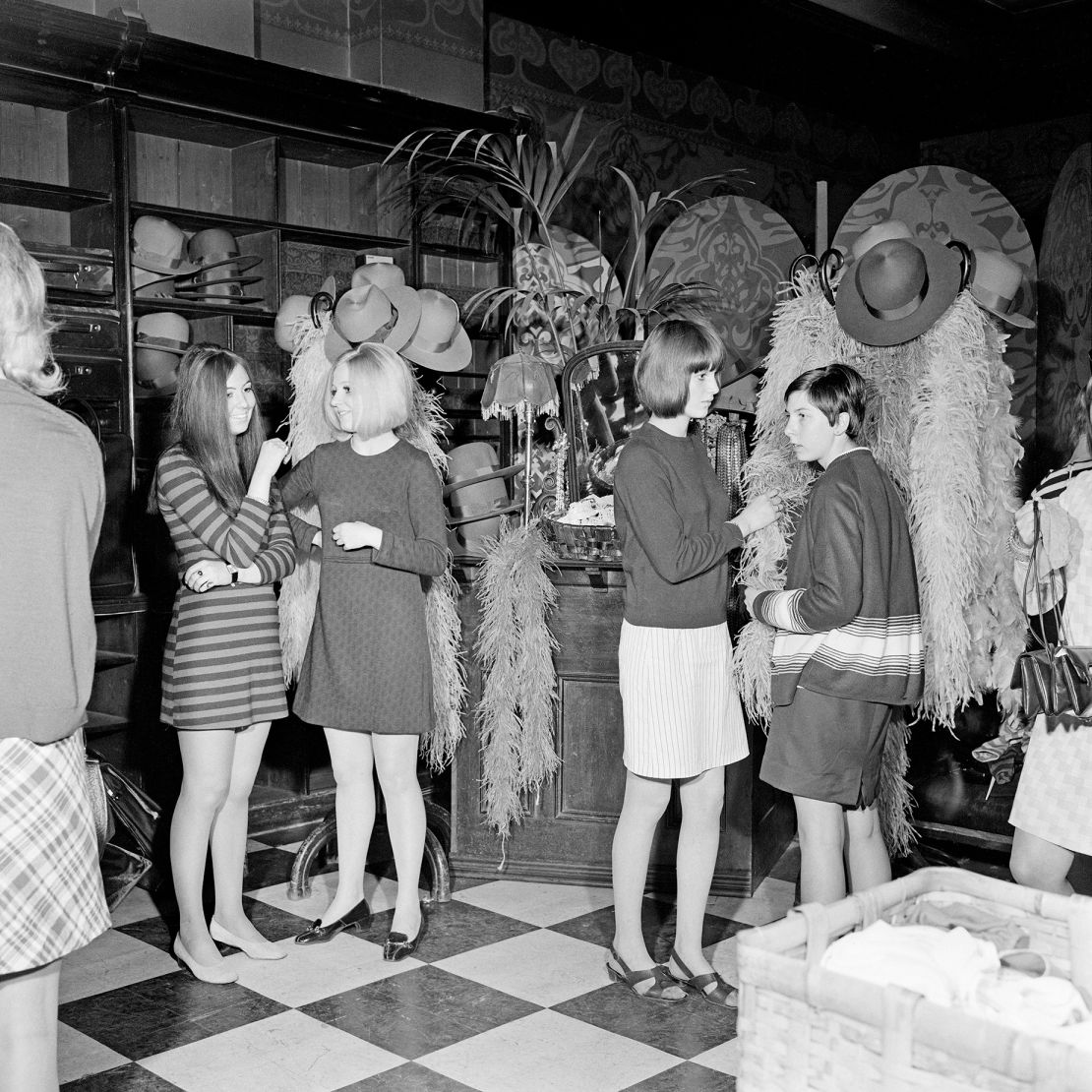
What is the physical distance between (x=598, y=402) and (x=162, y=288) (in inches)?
59.4

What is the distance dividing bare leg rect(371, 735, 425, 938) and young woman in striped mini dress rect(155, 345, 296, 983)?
1.00ft

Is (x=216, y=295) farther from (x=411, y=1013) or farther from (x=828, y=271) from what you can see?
(x=411, y=1013)

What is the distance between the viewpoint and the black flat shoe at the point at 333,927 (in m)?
3.27

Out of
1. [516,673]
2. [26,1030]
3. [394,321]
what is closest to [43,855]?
[26,1030]

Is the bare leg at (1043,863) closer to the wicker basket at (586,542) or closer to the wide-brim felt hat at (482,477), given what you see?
the wicker basket at (586,542)

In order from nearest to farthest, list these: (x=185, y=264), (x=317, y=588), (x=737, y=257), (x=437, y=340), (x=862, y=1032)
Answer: (x=862, y=1032)
(x=317, y=588)
(x=437, y=340)
(x=185, y=264)
(x=737, y=257)

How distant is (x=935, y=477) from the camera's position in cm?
308

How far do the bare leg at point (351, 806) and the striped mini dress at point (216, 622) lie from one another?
8.2 inches

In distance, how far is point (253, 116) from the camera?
4.39 m

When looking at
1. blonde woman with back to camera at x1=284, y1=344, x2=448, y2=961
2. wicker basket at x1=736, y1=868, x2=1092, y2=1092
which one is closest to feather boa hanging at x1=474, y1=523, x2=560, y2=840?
blonde woman with back to camera at x1=284, y1=344, x2=448, y2=961

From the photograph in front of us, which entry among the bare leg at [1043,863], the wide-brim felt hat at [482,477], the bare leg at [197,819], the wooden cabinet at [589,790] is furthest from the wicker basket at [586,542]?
the bare leg at [1043,863]

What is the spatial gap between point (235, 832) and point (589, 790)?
1.06m

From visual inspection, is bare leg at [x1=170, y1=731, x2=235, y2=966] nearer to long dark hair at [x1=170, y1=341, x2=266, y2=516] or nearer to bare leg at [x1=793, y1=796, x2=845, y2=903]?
long dark hair at [x1=170, y1=341, x2=266, y2=516]

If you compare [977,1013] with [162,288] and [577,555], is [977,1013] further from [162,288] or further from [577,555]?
[162,288]
